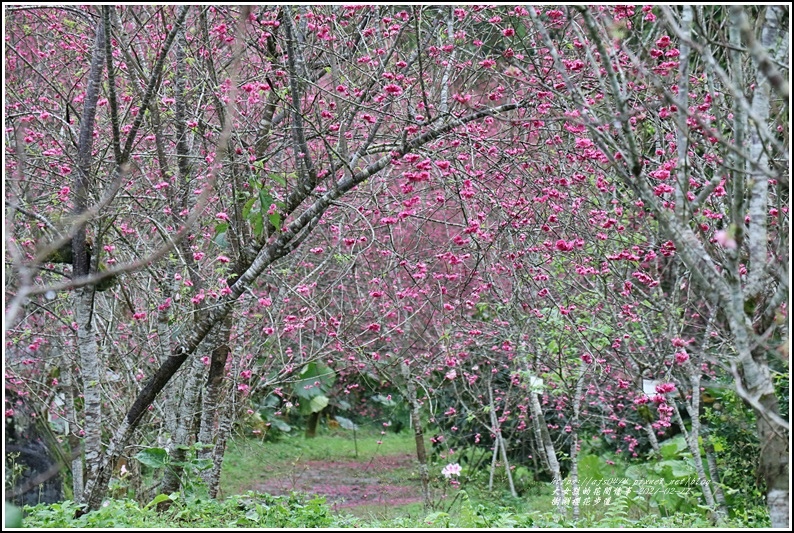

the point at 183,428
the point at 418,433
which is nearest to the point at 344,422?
the point at 418,433

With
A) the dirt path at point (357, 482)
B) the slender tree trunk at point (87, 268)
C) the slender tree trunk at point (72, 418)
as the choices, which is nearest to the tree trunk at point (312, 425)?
the dirt path at point (357, 482)

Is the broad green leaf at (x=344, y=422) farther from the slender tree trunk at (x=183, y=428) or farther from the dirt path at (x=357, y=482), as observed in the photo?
the slender tree trunk at (x=183, y=428)

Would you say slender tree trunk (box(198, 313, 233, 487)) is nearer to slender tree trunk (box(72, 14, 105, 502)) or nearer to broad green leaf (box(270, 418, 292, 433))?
slender tree trunk (box(72, 14, 105, 502))

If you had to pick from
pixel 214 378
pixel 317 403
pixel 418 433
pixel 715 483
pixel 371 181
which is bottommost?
pixel 715 483

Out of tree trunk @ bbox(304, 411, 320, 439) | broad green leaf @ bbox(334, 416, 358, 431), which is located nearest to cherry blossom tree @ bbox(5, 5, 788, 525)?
tree trunk @ bbox(304, 411, 320, 439)

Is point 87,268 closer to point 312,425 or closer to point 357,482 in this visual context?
point 357,482

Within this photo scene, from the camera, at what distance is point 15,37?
20.2 feet

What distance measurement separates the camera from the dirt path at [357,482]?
29.3 ft

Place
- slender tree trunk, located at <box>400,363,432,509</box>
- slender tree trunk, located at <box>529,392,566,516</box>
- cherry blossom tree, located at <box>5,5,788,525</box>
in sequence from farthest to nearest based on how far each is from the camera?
1. slender tree trunk, located at <box>400,363,432,509</box>
2. slender tree trunk, located at <box>529,392,566,516</box>
3. cherry blossom tree, located at <box>5,5,788,525</box>

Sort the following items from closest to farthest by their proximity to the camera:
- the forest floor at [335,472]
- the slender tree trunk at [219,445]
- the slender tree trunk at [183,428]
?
the slender tree trunk at [183,428], the slender tree trunk at [219,445], the forest floor at [335,472]

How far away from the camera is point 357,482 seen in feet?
33.7

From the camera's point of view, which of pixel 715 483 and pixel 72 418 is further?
pixel 72 418

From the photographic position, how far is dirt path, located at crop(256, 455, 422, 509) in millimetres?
8945

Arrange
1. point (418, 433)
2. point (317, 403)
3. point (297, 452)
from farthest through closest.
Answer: point (317, 403)
point (297, 452)
point (418, 433)
